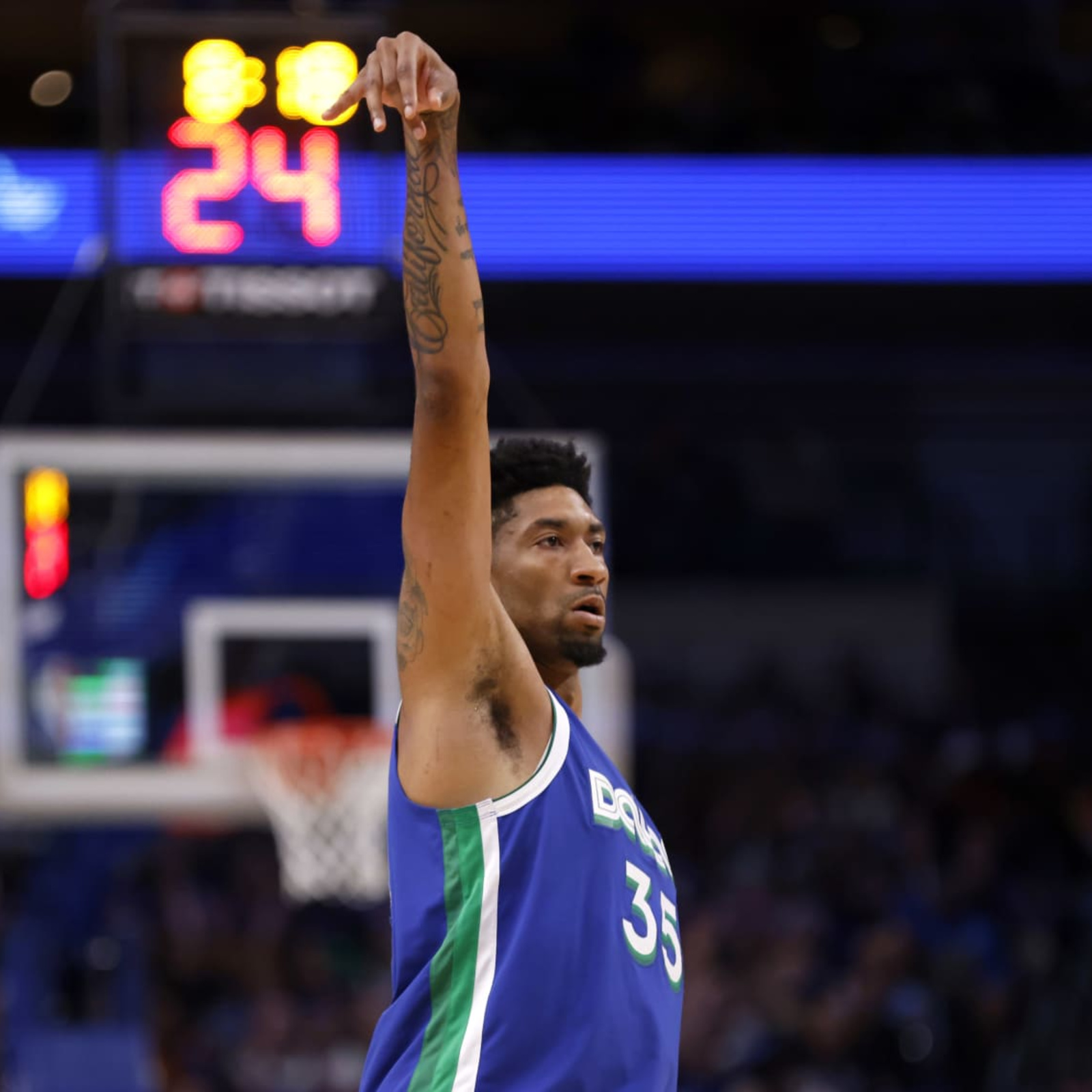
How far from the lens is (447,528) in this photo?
2467 mm

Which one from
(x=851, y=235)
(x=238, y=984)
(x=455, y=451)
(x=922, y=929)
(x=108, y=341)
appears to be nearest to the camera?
(x=455, y=451)

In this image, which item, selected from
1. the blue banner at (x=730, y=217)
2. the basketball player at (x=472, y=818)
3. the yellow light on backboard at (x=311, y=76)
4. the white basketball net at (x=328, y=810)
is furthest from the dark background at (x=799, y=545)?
the basketball player at (x=472, y=818)

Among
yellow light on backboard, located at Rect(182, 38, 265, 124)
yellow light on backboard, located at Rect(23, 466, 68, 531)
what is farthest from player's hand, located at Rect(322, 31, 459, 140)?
yellow light on backboard, located at Rect(23, 466, 68, 531)

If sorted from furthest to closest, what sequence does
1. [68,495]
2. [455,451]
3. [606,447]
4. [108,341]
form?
[606,447], [68,495], [108,341], [455,451]

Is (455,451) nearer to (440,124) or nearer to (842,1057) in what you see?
(440,124)

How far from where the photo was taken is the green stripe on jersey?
98.1 inches

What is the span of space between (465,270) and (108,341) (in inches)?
168

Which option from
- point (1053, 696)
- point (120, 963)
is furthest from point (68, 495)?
point (1053, 696)

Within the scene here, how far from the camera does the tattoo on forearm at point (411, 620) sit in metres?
2.51

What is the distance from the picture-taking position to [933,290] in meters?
9.70

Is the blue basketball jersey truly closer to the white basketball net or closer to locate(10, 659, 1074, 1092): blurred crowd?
the white basketball net

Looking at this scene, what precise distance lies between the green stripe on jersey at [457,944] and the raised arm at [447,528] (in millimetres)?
43

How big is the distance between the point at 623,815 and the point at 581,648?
0.84 feet

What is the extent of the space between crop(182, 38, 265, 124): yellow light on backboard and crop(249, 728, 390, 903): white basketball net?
2.52 metres
